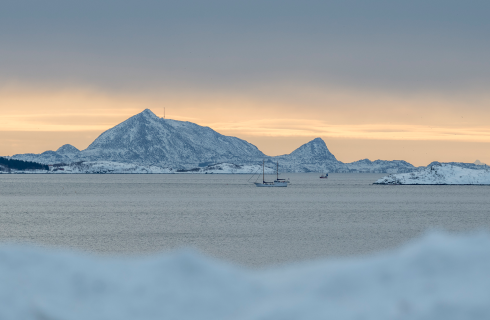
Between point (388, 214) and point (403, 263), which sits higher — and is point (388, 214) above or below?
below

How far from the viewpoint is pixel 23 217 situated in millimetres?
80062

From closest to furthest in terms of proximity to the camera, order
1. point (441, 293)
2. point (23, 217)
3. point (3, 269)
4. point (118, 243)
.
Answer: point (441, 293) → point (3, 269) → point (118, 243) → point (23, 217)

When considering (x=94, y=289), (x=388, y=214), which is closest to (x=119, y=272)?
(x=94, y=289)

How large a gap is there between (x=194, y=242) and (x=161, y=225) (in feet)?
57.3

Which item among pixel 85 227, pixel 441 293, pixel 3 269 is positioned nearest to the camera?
pixel 441 293

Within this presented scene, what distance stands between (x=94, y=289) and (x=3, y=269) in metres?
Result: 2.20

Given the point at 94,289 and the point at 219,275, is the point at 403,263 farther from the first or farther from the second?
the point at 94,289

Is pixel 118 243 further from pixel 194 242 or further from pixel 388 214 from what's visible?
pixel 388 214

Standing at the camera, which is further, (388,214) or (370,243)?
(388,214)

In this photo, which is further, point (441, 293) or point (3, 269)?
point (3, 269)

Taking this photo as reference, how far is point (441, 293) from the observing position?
35.8 feet

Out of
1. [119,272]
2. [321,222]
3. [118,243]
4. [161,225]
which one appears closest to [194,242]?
[118,243]

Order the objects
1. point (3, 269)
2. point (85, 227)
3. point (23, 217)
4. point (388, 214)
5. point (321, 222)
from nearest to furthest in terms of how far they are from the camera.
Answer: point (3, 269) < point (85, 227) < point (321, 222) < point (23, 217) < point (388, 214)

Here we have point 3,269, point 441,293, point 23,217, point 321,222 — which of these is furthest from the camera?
point 23,217
